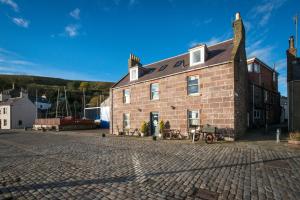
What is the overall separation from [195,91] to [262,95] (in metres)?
14.7

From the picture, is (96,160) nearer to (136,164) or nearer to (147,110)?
(136,164)

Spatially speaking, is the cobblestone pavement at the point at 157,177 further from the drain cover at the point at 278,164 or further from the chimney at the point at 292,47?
the chimney at the point at 292,47

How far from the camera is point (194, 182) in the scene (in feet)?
20.0

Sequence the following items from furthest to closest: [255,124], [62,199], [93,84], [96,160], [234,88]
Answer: [93,84] → [255,124] → [234,88] → [96,160] → [62,199]

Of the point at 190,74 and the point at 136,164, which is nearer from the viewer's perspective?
the point at 136,164

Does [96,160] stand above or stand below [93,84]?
below

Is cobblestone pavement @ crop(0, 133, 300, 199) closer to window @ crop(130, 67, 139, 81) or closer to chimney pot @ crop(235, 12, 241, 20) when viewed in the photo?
chimney pot @ crop(235, 12, 241, 20)

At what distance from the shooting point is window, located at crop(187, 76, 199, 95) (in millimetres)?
16894

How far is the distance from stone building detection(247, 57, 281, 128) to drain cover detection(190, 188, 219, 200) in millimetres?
19465

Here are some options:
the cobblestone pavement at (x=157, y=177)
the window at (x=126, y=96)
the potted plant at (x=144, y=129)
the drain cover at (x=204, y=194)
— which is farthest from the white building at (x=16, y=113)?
the drain cover at (x=204, y=194)

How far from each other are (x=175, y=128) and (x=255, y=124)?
12075 mm

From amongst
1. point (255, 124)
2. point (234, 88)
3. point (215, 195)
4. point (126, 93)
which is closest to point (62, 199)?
point (215, 195)

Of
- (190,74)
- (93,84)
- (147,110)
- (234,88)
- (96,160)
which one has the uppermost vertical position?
(93,84)

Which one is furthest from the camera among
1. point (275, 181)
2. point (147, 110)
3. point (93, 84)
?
point (93, 84)
